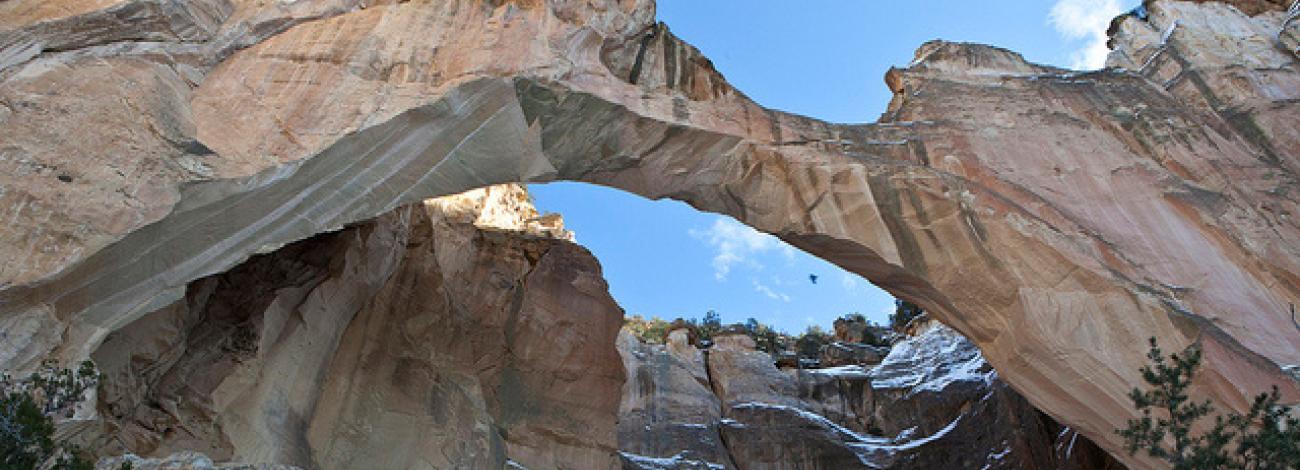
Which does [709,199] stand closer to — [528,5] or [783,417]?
[528,5]

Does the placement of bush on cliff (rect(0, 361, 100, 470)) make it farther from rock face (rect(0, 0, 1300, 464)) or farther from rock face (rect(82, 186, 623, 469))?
rock face (rect(82, 186, 623, 469))

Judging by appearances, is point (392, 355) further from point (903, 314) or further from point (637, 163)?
point (903, 314)

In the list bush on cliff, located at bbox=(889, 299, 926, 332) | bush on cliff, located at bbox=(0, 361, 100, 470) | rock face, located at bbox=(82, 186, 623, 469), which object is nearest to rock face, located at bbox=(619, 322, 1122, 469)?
rock face, located at bbox=(82, 186, 623, 469)

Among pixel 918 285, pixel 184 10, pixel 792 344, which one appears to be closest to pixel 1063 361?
pixel 918 285

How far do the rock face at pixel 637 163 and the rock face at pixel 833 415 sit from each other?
7898mm

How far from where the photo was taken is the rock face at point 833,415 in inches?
883

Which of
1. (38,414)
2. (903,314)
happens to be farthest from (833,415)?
(38,414)

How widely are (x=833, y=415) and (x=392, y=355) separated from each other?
40.2ft

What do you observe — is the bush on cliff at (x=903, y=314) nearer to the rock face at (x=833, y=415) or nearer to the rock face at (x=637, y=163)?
the rock face at (x=833, y=415)

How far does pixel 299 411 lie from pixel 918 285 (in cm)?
978

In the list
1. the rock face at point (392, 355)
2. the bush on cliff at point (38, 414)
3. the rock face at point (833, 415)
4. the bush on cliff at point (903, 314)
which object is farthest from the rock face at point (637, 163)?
the bush on cliff at point (903, 314)

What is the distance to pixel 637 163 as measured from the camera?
1512 cm

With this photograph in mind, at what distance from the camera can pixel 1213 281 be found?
14.2 metres

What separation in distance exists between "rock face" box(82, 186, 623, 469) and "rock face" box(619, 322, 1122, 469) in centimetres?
297
